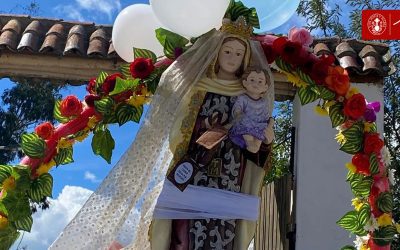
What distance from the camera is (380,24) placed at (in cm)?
806

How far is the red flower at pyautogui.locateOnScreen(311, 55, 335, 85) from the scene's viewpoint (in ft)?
14.4

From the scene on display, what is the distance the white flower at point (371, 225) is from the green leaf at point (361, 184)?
0.14 meters

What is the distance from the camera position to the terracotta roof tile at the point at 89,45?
642 centimetres

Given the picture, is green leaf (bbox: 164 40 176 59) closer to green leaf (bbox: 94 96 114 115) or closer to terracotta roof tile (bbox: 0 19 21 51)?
green leaf (bbox: 94 96 114 115)

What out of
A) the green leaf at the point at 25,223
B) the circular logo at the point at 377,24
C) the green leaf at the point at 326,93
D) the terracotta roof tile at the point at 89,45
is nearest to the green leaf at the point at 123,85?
the green leaf at the point at 25,223

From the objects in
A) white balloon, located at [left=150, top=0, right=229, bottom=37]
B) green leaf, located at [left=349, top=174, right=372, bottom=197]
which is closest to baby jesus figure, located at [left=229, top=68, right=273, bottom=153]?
white balloon, located at [left=150, top=0, right=229, bottom=37]

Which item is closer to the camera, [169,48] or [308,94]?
[169,48]

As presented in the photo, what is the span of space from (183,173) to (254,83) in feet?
1.91

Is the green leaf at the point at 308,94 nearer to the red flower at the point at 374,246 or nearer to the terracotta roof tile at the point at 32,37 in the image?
the red flower at the point at 374,246

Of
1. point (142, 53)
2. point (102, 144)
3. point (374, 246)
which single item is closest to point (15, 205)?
point (102, 144)

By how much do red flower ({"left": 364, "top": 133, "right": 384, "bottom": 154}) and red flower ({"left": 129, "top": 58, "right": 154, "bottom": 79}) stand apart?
→ 4.05ft

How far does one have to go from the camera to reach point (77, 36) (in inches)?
265

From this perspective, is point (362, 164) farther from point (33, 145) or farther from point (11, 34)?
point (11, 34)

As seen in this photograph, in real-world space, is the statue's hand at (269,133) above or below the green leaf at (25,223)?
above
